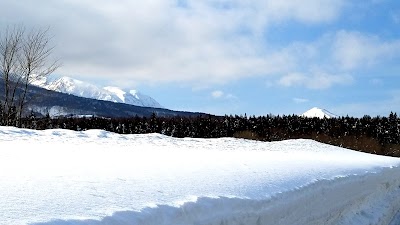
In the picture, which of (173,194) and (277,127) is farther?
(277,127)

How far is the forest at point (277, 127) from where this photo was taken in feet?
151

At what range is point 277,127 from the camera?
56.9 metres

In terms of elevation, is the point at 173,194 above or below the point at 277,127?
below

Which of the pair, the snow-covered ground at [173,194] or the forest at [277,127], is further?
the forest at [277,127]

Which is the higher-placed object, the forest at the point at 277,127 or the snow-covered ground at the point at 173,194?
the forest at the point at 277,127

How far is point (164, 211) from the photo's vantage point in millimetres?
4039

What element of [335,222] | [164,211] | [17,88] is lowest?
[335,222]

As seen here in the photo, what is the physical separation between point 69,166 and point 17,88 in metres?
16.2

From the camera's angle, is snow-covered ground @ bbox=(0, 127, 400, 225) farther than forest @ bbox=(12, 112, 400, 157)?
No

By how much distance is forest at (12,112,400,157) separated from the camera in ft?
151

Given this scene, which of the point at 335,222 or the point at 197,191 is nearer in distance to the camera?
the point at 197,191

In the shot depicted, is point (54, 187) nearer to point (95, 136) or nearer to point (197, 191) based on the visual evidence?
point (197, 191)

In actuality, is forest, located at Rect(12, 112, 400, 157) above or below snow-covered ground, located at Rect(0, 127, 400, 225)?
above

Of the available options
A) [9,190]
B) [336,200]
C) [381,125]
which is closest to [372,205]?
[336,200]
